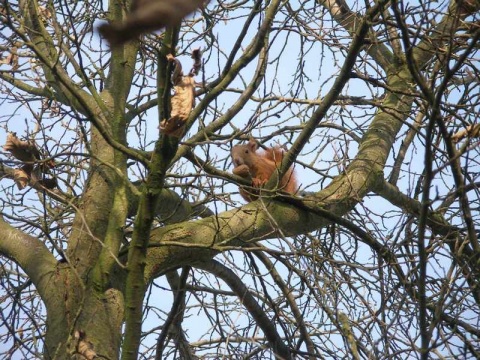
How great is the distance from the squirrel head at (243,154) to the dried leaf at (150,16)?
224 inches

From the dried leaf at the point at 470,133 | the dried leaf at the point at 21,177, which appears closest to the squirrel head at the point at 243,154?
the dried leaf at the point at 21,177

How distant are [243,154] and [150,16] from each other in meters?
5.83

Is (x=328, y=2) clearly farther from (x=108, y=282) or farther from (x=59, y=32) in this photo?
(x=108, y=282)

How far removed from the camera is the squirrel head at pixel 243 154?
7.81 meters

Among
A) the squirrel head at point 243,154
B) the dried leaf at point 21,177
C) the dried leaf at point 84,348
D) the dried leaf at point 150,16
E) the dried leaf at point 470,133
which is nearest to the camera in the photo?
the dried leaf at point 150,16

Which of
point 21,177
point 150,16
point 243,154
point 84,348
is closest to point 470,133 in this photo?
point 150,16

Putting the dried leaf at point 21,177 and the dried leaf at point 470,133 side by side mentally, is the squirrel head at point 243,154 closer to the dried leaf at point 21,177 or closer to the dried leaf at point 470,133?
the dried leaf at point 21,177

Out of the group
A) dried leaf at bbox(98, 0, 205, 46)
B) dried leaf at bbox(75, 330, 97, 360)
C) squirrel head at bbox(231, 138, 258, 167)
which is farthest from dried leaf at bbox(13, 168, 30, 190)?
squirrel head at bbox(231, 138, 258, 167)

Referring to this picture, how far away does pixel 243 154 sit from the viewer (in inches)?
308

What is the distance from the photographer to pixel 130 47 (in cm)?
561

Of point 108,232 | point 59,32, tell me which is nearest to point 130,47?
point 59,32

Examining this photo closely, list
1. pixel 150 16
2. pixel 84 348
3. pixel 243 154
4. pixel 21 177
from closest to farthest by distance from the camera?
pixel 150 16, pixel 84 348, pixel 21 177, pixel 243 154

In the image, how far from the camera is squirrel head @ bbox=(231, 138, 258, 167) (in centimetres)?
781

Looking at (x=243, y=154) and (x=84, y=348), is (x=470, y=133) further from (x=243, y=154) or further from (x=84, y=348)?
(x=243, y=154)
